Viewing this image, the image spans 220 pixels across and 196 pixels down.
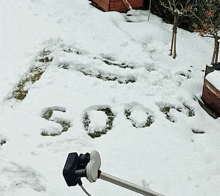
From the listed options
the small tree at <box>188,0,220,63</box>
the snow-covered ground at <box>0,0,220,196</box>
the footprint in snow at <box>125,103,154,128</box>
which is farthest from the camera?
the small tree at <box>188,0,220,63</box>

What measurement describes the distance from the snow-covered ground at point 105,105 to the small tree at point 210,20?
1.28 ft

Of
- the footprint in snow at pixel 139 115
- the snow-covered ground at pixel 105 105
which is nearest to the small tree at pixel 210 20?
the snow-covered ground at pixel 105 105

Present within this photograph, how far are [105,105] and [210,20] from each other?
7.09 feet

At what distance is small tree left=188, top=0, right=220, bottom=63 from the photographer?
4645mm

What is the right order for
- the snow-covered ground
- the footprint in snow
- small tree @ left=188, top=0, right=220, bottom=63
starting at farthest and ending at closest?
small tree @ left=188, top=0, right=220, bottom=63 → the footprint in snow → the snow-covered ground

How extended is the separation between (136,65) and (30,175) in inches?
101

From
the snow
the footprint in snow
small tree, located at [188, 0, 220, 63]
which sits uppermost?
small tree, located at [188, 0, 220, 63]

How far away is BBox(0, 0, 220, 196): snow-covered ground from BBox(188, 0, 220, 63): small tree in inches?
15.3

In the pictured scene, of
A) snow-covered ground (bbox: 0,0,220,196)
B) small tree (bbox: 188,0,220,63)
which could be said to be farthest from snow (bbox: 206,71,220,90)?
small tree (bbox: 188,0,220,63)

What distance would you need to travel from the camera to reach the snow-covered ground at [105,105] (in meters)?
3.17

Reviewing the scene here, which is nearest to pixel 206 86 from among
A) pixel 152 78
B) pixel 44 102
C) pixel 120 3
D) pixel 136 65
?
pixel 152 78

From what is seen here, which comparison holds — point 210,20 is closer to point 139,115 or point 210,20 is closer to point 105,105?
point 139,115

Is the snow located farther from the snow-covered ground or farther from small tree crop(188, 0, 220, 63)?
small tree crop(188, 0, 220, 63)

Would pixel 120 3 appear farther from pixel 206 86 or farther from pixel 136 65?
pixel 206 86
